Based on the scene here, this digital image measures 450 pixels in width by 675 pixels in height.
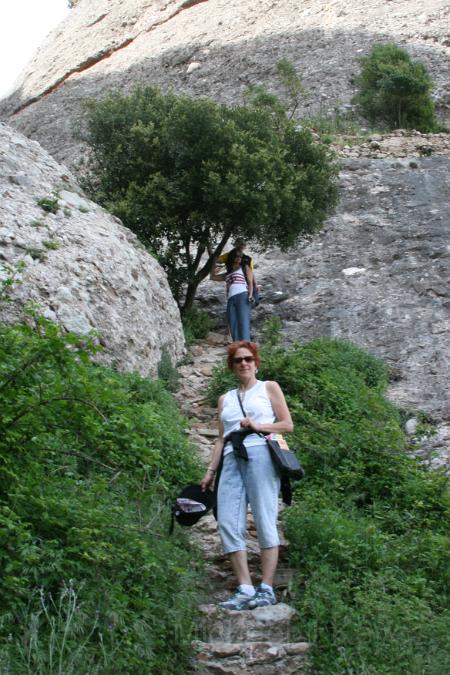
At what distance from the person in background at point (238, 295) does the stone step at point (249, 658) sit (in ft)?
19.2

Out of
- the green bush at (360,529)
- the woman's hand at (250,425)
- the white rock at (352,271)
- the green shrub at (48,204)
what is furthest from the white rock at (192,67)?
the woman's hand at (250,425)

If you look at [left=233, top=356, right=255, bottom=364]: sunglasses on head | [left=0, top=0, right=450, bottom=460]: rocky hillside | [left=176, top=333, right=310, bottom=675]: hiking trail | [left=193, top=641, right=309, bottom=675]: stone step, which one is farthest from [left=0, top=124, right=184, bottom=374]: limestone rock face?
[left=193, top=641, right=309, bottom=675]: stone step

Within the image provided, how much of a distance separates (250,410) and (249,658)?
5.01 feet

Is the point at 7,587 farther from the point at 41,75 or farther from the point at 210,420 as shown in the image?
the point at 41,75

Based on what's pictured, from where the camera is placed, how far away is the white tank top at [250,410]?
6062 mm

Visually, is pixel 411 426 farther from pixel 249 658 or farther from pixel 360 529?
pixel 249 658

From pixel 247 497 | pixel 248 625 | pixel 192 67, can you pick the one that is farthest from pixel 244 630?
pixel 192 67

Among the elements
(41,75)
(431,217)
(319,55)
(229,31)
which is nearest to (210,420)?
(431,217)

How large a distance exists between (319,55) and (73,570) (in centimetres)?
2258

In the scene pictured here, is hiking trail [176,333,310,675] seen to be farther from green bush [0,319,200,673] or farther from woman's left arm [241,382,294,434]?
woman's left arm [241,382,294,434]

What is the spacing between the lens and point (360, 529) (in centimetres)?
691

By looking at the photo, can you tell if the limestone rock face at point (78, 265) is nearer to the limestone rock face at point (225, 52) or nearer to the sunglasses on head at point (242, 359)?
the sunglasses on head at point (242, 359)

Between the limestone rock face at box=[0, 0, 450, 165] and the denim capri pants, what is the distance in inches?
668

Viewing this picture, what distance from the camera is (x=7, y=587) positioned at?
4.86 metres
